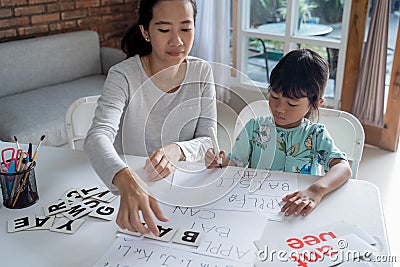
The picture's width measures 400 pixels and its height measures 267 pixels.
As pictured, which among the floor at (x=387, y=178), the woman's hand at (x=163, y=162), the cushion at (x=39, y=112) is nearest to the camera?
the woman's hand at (x=163, y=162)

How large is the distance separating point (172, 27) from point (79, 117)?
0.54 m

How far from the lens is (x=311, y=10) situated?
3.40 m

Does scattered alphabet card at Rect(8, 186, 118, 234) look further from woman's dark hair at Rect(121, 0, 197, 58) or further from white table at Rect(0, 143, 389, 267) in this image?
woman's dark hair at Rect(121, 0, 197, 58)

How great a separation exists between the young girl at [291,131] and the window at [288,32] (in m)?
1.77

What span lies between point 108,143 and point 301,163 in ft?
1.94

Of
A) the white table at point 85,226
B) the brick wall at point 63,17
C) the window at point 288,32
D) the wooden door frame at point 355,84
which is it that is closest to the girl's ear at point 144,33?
the white table at point 85,226

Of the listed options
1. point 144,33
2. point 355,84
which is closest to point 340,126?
point 144,33

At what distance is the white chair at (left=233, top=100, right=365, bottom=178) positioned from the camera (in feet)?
4.54

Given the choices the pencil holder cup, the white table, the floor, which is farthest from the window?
the pencil holder cup

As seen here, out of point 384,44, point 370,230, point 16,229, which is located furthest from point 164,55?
point 384,44

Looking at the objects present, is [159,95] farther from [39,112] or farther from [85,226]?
[39,112]

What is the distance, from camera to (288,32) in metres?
3.46

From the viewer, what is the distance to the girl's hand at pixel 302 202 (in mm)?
1046

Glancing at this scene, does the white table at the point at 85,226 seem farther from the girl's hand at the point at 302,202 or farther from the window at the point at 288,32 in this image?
the window at the point at 288,32
